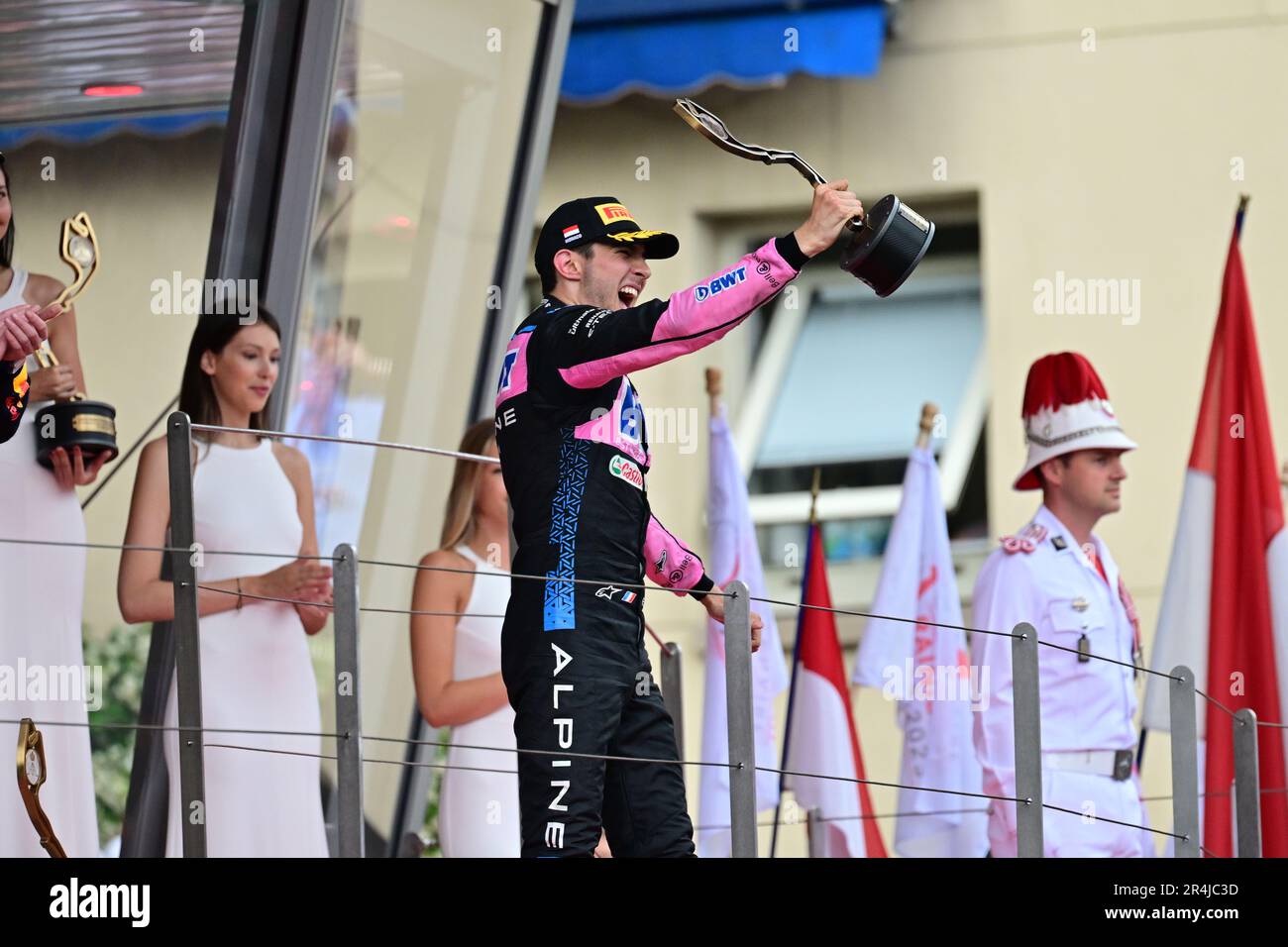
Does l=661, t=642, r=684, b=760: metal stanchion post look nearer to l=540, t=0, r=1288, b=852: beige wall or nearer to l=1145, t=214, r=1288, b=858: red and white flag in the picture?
l=1145, t=214, r=1288, b=858: red and white flag

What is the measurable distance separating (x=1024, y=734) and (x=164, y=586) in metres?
2.08

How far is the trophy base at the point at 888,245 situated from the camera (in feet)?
12.7

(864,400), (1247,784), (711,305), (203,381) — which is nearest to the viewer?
(711,305)

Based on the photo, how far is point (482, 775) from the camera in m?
5.71

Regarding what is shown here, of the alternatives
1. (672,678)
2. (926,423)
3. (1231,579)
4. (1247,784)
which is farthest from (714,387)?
(1247,784)

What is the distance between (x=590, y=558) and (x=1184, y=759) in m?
1.48

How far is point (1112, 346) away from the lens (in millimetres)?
9789

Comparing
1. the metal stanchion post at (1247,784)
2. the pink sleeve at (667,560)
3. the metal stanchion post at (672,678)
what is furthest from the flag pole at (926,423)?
the pink sleeve at (667,560)

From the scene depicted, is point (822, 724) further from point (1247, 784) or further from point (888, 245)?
point (888, 245)

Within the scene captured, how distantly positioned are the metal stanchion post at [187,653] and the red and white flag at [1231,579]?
3.60 meters

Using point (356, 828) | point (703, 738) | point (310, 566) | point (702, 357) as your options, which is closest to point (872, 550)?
point (702, 357)
